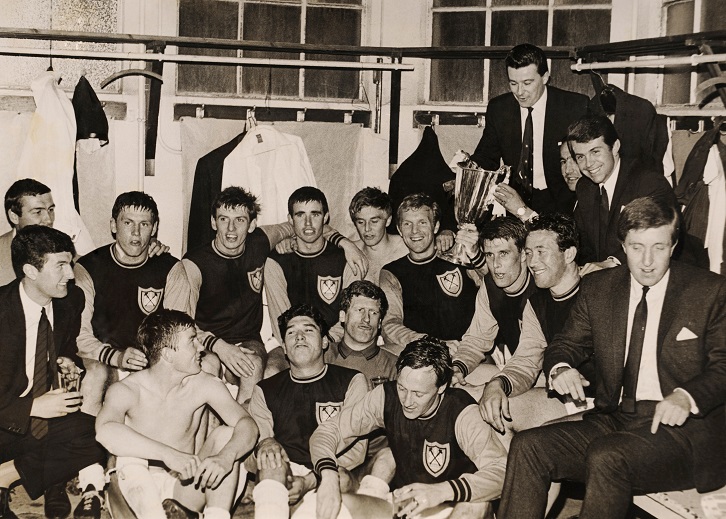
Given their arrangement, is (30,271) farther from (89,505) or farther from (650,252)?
(650,252)

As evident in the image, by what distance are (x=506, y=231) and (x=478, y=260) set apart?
33cm

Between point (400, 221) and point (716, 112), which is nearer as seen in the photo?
point (716, 112)

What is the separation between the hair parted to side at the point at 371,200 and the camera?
17.0 feet

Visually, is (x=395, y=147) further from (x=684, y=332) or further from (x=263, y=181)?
(x=684, y=332)

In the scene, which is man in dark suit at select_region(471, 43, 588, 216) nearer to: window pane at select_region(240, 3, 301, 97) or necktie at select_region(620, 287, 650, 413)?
necktie at select_region(620, 287, 650, 413)

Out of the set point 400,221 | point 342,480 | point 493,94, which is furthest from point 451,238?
point 342,480

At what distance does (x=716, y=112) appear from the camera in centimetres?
475

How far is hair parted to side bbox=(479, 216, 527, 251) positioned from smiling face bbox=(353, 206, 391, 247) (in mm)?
674

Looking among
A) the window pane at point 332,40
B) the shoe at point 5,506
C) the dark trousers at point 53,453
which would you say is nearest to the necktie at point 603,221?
the window pane at point 332,40

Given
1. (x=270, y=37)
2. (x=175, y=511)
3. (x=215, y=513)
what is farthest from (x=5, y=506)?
(x=270, y=37)

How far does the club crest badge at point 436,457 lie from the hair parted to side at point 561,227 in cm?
106

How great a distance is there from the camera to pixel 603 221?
15.4 ft

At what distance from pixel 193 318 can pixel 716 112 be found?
2.77 meters

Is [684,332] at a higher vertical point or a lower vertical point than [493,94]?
lower
